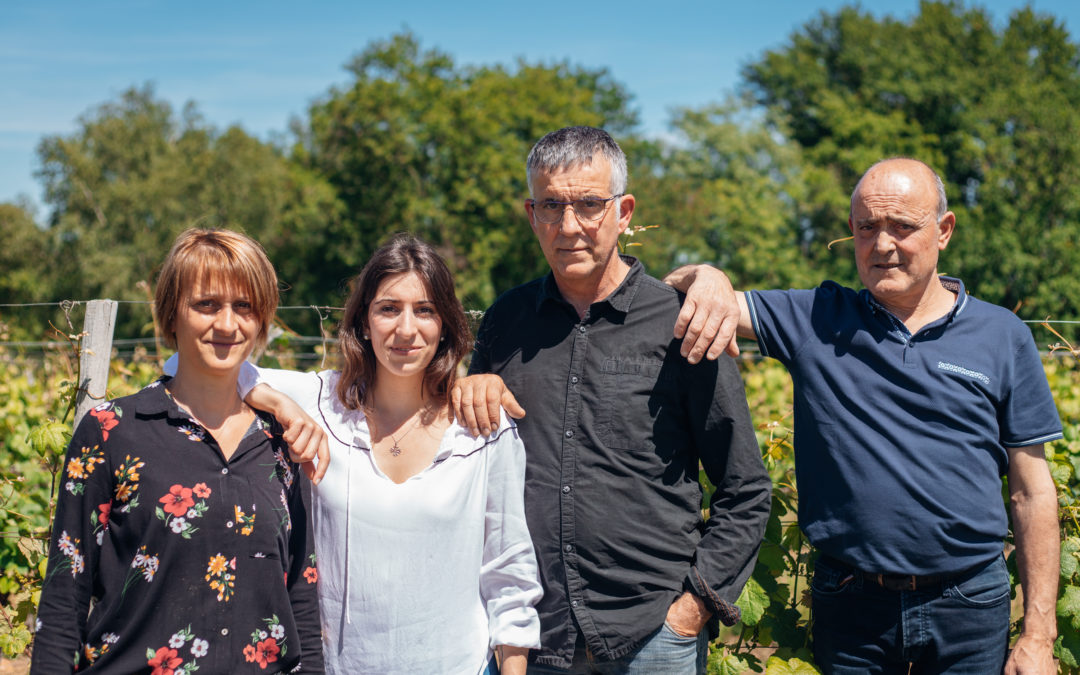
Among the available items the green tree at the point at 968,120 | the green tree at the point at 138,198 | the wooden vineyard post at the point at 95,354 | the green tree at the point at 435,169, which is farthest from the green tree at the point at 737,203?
the wooden vineyard post at the point at 95,354

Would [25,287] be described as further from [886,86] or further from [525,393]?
[525,393]

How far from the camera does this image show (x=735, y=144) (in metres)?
34.8

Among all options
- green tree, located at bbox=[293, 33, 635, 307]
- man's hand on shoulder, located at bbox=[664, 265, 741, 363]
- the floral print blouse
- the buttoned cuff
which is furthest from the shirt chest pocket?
green tree, located at bbox=[293, 33, 635, 307]

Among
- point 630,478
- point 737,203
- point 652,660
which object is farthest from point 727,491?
point 737,203

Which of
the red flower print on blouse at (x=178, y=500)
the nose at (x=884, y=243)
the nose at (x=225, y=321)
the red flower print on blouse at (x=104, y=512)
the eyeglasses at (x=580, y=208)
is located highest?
the eyeglasses at (x=580, y=208)

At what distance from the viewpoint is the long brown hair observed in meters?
2.31

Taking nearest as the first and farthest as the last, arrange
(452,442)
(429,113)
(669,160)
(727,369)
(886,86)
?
(452,442)
(727,369)
(429,113)
(886,86)
(669,160)

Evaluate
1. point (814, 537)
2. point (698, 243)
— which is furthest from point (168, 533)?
point (698, 243)

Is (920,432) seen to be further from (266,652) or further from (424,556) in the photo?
(266,652)

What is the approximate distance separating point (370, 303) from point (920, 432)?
148 cm

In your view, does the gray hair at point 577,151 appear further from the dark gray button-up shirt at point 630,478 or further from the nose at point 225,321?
the nose at point 225,321

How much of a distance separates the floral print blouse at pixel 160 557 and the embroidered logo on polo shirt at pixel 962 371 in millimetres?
1738

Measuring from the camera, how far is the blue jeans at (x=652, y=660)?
2.38 metres

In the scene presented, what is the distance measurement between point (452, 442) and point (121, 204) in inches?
1311
